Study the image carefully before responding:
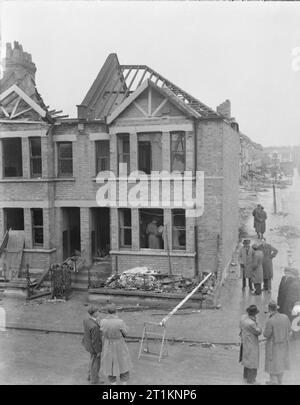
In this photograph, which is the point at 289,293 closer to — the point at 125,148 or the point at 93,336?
the point at 93,336

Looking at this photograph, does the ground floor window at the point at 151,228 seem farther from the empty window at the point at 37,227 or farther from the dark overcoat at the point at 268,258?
the empty window at the point at 37,227

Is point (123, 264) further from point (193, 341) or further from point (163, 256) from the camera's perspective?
point (193, 341)

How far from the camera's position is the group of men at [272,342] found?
31.8 ft

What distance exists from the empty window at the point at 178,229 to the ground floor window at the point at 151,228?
53 cm

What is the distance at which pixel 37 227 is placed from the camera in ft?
68.2

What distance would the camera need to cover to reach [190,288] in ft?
55.6

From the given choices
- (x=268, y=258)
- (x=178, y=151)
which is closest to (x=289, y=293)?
(x=268, y=258)

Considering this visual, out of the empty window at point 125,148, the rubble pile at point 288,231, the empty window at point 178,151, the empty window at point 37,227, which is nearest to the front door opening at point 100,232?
the empty window at point 37,227

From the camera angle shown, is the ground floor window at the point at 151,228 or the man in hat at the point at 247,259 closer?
the man in hat at the point at 247,259

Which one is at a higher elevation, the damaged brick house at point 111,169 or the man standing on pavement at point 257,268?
the damaged brick house at point 111,169

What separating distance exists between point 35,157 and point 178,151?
21.7 feet

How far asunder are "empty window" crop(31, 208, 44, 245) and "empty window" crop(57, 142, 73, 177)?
79.8 inches
